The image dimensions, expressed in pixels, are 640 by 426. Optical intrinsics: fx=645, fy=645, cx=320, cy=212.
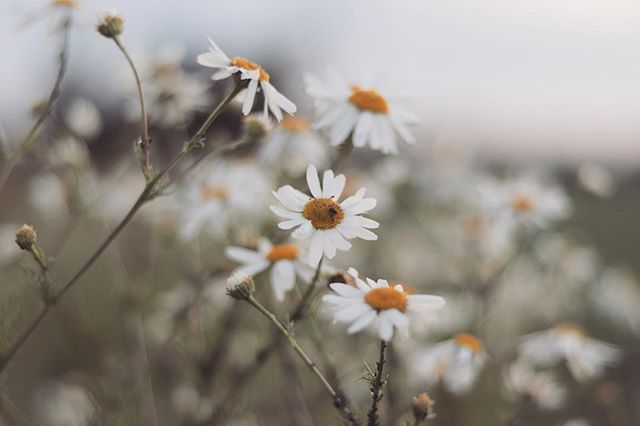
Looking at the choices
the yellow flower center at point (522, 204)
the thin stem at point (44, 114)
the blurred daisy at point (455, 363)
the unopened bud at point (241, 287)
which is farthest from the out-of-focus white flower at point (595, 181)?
the thin stem at point (44, 114)

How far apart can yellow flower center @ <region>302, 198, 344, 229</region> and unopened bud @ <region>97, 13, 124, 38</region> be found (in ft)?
2.29

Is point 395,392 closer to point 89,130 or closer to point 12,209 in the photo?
point 89,130

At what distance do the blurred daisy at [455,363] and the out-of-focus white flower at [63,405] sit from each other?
1807mm

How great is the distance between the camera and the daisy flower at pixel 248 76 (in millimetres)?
1518

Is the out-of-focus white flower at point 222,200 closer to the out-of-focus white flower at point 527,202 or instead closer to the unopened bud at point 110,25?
the unopened bud at point 110,25

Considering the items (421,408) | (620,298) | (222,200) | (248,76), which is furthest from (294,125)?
(620,298)

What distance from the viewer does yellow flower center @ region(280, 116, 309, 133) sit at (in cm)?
276

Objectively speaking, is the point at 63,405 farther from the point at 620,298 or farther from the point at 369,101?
the point at 620,298

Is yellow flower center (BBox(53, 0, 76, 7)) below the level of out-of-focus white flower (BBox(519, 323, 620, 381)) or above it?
above

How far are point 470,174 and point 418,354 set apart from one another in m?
2.17

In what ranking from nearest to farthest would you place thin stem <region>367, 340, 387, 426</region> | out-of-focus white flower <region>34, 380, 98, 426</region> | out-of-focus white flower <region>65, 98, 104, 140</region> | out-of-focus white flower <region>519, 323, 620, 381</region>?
thin stem <region>367, 340, 387, 426</region> < out-of-focus white flower <region>519, 323, 620, 381</region> < out-of-focus white flower <region>65, 98, 104, 140</region> < out-of-focus white flower <region>34, 380, 98, 426</region>

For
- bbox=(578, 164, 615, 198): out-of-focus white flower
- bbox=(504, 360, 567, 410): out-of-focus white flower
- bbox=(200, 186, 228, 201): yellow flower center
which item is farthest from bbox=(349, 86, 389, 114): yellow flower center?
bbox=(578, 164, 615, 198): out-of-focus white flower

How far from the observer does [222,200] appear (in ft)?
8.75

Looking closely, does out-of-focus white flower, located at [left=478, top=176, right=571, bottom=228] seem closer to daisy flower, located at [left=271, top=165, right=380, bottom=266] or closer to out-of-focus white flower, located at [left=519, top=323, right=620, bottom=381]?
out-of-focus white flower, located at [left=519, top=323, right=620, bottom=381]
